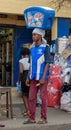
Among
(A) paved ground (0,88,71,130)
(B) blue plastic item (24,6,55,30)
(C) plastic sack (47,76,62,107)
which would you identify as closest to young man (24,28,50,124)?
(A) paved ground (0,88,71,130)

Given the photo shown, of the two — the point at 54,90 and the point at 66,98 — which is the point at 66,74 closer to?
the point at 54,90

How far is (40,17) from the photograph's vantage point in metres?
9.48

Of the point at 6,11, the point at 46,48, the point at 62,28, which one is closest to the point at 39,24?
the point at 46,48

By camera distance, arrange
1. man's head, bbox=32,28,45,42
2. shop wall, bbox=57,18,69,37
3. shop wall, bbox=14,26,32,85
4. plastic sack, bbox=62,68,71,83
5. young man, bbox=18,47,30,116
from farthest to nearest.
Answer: shop wall, bbox=14,26,32,85 < shop wall, bbox=57,18,69,37 < plastic sack, bbox=62,68,71,83 < young man, bbox=18,47,30,116 < man's head, bbox=32,28,45,42

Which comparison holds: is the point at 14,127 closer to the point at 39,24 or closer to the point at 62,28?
the point at 39,24

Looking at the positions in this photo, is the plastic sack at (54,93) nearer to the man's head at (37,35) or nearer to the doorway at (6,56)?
the man's head at (37,35)

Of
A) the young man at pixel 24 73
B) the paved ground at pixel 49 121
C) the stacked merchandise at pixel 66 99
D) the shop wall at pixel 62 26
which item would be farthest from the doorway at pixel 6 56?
the young man at pixel 24 73

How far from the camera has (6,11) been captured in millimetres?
12617

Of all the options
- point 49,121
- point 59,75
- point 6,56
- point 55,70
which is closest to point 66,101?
point 59,75

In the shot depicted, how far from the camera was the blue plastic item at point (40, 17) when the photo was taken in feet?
29.8

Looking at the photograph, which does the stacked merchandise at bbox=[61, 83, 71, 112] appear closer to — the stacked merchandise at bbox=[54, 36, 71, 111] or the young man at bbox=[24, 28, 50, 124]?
the stacked merchandise at bbox=[54, 36, 71, 111]

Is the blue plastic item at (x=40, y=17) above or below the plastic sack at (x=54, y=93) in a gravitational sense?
above

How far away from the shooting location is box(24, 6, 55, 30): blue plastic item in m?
9.09

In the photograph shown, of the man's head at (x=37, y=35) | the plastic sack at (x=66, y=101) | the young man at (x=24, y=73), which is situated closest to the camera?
the man's head at (x=37, y=35)
